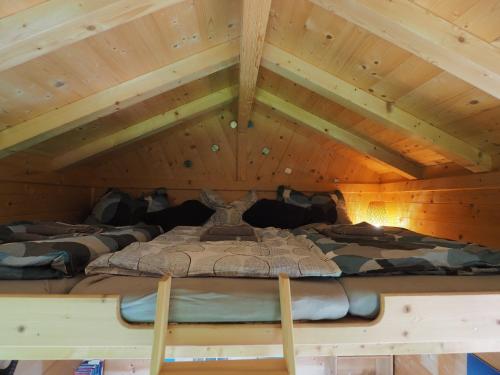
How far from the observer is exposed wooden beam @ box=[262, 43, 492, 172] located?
1902 millimetres

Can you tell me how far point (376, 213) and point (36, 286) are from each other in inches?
129

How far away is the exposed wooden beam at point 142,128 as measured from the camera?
2535 millimetres

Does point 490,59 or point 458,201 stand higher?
point 490,59

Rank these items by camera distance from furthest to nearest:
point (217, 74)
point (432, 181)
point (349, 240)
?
point (432, 181)
point (217, 74)
point (349, 240)

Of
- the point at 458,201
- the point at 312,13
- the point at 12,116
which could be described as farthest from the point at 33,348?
the point at 458,201

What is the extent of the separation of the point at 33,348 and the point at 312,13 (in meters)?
1.88

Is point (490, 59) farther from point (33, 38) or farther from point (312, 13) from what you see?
point (33, 38)

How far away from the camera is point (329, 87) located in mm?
1928

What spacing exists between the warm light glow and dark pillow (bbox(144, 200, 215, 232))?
6.22 feet

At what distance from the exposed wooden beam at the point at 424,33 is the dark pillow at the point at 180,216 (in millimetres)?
2225

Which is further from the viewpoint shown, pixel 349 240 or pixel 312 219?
pixel 312 219

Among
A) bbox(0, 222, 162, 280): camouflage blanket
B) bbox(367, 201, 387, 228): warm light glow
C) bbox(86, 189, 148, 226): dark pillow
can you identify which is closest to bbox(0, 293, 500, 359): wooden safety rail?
bbox(0, 222, 162, 280): camouflage blanket

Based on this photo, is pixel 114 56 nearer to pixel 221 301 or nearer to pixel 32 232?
pixel 32 232

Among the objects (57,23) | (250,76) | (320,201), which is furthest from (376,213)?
(57,23)
